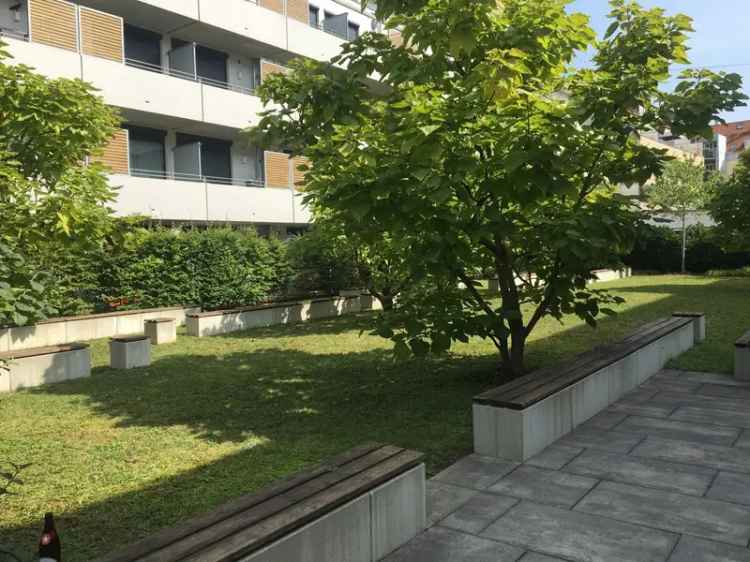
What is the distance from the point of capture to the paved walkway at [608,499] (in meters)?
3.78

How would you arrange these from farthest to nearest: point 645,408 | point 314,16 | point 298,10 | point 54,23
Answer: point 314,16 → point 298,10 → point 54,23 → point 645,408

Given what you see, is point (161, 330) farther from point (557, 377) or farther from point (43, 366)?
point (557, 377)

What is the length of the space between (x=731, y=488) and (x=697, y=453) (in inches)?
32.4

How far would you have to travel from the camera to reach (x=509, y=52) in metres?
5.75

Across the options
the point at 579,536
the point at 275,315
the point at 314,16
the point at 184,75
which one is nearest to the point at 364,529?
the point at 579,536

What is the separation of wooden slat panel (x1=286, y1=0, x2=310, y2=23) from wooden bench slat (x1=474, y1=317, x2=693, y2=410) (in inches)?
794

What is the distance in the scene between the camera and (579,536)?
12.9ft

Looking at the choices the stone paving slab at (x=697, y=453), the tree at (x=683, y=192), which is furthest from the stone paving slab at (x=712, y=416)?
the tree at (x=683, y=192)

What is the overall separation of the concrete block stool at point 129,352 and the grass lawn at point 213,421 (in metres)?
0.30

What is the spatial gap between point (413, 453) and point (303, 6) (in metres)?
24.3

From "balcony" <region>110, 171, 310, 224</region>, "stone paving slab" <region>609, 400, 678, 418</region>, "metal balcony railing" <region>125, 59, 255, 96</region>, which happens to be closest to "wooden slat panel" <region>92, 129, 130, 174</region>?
"balcony" <region>110, 171, 310, 224</region>

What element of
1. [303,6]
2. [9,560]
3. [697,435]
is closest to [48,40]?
[303,6]

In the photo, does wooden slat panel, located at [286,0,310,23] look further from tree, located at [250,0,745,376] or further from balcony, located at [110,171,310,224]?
tree, located at [250,0,745,376]

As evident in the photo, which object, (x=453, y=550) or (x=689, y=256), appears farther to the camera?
(x=689, y=256)
